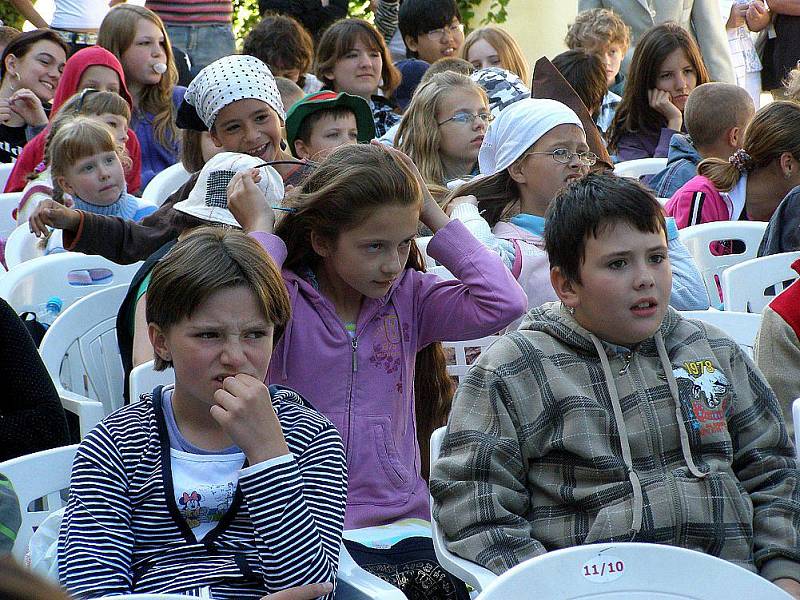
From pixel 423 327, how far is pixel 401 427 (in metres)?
0.26

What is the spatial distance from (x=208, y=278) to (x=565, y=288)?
0.75 meters

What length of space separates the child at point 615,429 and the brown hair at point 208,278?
44cm

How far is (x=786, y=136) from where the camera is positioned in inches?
161

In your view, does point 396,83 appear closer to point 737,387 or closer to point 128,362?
point 128,362

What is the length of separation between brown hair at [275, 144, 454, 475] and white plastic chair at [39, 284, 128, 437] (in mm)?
834

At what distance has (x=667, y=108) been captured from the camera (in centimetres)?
589

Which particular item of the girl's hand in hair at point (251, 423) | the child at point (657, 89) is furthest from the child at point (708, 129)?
the girl's hand in hair at point (251, 423)

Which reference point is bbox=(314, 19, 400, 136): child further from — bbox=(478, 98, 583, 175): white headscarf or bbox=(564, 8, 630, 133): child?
bbox=(478, 98, 583, 175): white headscarf

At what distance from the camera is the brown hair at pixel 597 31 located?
6.77 m

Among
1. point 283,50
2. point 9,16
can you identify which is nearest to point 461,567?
point 283,50

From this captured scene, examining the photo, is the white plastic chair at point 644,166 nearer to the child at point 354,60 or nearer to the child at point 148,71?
the child at point 354,60

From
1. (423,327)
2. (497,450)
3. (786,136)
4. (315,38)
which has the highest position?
(315,38)

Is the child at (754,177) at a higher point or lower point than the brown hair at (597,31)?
lower

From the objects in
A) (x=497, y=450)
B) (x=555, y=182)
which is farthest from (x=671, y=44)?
(x=497, y=450)
